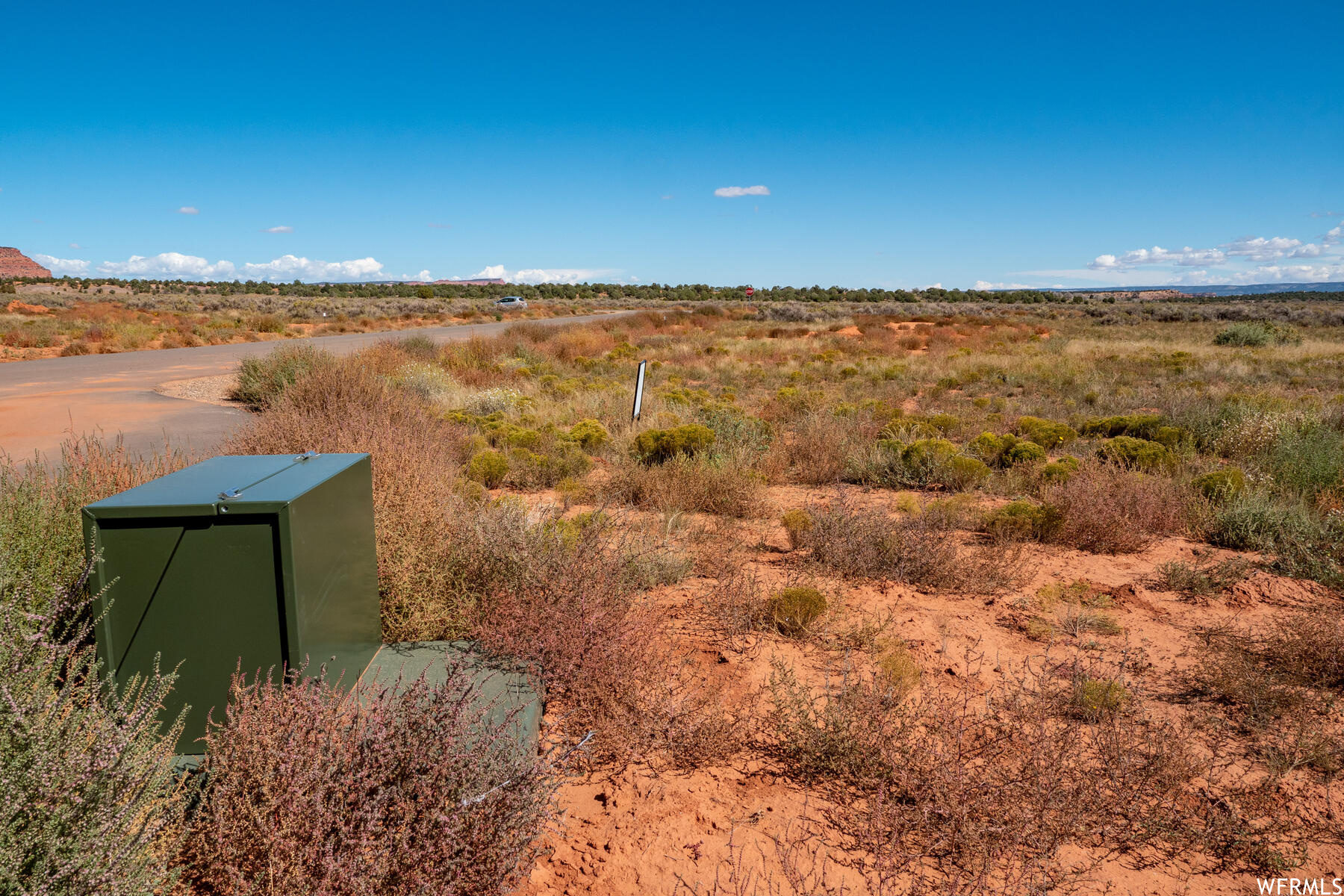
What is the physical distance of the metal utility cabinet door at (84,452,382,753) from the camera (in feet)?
8.86

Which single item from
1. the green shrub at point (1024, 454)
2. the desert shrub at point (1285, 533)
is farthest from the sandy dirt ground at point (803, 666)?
the green shrub at point (1024, 454)

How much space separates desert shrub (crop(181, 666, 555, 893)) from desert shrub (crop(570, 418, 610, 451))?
301 inches

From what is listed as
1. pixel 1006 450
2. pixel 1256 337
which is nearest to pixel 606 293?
pixel 1256 337

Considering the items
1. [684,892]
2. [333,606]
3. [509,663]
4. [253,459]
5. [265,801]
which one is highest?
[253,459]

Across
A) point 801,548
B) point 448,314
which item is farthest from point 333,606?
point 448,314

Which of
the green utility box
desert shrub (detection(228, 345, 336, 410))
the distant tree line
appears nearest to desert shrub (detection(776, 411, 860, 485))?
the green utility box

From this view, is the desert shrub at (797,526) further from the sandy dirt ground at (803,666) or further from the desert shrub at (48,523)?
the desert shrub at (48,523)

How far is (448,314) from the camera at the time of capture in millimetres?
46562

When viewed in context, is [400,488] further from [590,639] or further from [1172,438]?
[1172,438]

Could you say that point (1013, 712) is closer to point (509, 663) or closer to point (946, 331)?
point (509, 663)

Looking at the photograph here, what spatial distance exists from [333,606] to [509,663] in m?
0.95

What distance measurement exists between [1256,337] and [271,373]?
104 ft

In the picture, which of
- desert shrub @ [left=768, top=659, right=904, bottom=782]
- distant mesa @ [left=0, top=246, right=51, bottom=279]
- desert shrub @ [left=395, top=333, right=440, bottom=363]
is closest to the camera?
desert shrub @ [left=768, top=659, right=904, bottom=782]

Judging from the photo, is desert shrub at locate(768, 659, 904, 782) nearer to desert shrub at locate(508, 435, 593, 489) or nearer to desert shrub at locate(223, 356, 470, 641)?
desert shrub at locate(223, 356, 470, 641)
